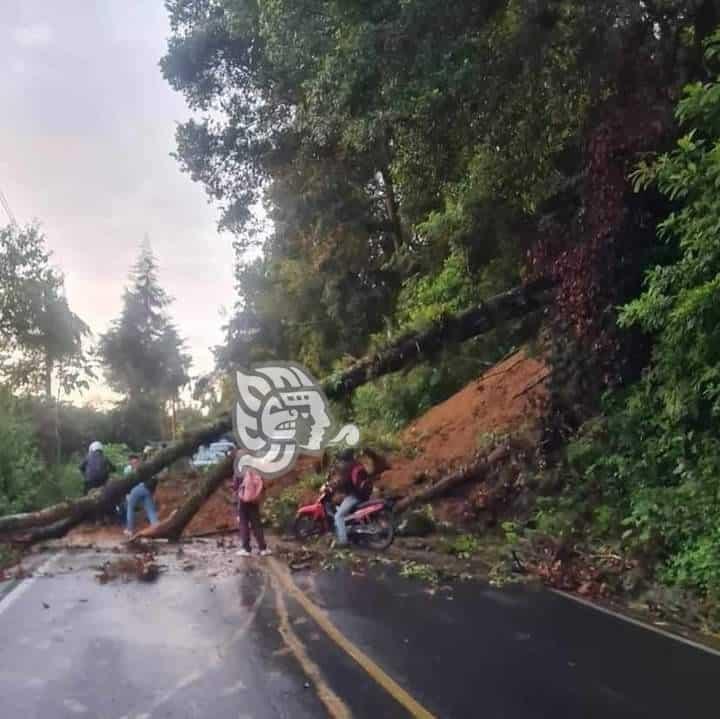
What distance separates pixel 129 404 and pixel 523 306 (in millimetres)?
39673

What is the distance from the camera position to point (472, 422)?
20953 mm

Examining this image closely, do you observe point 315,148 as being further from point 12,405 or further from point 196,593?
point 196,593

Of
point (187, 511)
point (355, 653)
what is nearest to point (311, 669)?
point (355, 653)

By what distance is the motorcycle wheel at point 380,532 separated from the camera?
13.8m

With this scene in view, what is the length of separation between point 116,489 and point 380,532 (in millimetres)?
5476

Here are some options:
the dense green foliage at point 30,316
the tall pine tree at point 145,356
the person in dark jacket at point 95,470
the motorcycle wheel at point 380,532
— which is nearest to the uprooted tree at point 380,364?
the person in dark jacket at point 95,470

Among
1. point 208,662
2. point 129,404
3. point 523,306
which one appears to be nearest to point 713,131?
point 523,306

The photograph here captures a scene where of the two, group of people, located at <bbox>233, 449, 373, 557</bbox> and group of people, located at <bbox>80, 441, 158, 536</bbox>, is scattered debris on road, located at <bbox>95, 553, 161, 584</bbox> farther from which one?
group of people, located at <bbox>80, 441, 158, 536</bbox>

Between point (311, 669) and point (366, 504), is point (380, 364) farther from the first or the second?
point (311, 669)

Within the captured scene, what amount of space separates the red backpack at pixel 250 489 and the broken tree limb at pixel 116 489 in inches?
103

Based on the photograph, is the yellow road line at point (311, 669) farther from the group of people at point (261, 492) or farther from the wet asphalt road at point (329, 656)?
the group of people at point (261, 492)

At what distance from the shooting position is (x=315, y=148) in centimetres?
2273

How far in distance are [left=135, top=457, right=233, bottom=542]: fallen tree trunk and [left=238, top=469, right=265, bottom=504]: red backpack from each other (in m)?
2.92

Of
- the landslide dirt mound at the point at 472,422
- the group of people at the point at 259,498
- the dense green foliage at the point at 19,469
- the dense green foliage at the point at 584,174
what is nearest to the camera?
the dense green foliage at the point at 584,174
